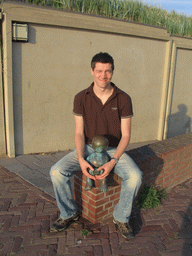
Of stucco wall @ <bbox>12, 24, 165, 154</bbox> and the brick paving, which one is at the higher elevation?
stucco wall @ <bbox>12, 24, 165, 154</bbox>

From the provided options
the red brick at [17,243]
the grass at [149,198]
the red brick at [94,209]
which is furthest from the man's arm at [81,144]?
the grass at [149,198]

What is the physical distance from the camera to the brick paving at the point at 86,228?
2.54 m

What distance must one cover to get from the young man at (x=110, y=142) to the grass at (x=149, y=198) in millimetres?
646

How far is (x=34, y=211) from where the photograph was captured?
3.19 meters

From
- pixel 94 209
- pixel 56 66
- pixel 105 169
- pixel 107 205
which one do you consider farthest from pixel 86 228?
pixel 56 66

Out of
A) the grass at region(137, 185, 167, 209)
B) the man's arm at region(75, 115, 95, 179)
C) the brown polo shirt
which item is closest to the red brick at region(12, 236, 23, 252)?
the man's arm at region(75, 115, 95, 179)

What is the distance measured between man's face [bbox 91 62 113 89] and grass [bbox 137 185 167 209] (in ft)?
5.39

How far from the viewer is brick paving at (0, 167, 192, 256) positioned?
99.9 inches

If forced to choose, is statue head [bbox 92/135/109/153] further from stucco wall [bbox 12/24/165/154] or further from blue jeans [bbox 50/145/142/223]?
stucco wall [bbox 12/24/165/154]

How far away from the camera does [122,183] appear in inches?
111

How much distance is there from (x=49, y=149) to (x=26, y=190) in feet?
5.83

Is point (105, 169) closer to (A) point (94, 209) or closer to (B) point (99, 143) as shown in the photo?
(B) point (99, 143)

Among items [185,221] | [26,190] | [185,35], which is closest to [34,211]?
[26,190]

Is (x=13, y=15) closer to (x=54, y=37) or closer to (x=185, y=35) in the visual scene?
(x=54, y=37)
